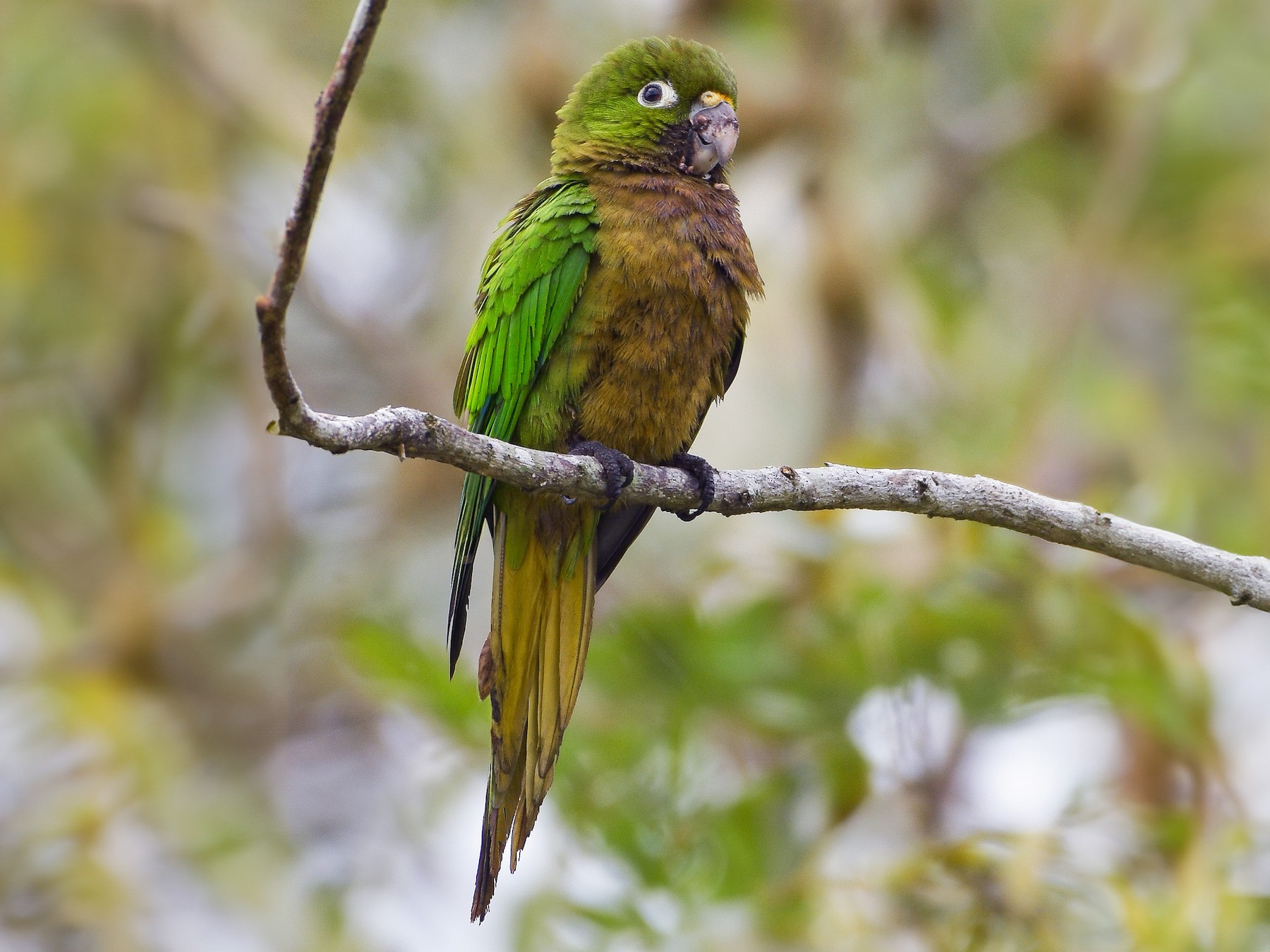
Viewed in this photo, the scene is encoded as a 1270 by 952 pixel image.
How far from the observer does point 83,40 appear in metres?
8.37

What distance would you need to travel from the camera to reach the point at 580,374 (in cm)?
370

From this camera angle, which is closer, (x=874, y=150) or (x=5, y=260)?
(x=5, y=260)

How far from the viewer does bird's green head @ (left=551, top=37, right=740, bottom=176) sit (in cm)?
404

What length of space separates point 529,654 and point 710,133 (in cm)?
172

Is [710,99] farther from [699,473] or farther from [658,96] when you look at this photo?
[699,473]

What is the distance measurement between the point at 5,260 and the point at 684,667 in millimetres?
4996

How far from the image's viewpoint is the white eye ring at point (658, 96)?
4098 millimetres

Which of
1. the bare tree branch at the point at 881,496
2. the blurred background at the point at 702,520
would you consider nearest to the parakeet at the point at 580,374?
the bare tree branch at the point at 881,496

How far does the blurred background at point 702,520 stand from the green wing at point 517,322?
1.53 meters

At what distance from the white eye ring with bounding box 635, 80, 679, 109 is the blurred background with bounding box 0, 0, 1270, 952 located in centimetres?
168

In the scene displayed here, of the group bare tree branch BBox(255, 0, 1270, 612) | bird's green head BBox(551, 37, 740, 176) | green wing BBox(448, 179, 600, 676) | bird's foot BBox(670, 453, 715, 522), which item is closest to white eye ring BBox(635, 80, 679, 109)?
bird's green head BBox(551, 37, 740, 176)

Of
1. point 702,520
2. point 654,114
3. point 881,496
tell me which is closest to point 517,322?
point 654,114

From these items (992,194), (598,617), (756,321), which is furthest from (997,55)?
(598,617)

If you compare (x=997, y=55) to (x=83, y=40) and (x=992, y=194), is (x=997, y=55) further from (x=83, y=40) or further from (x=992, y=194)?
→ (x=83, y=40)
